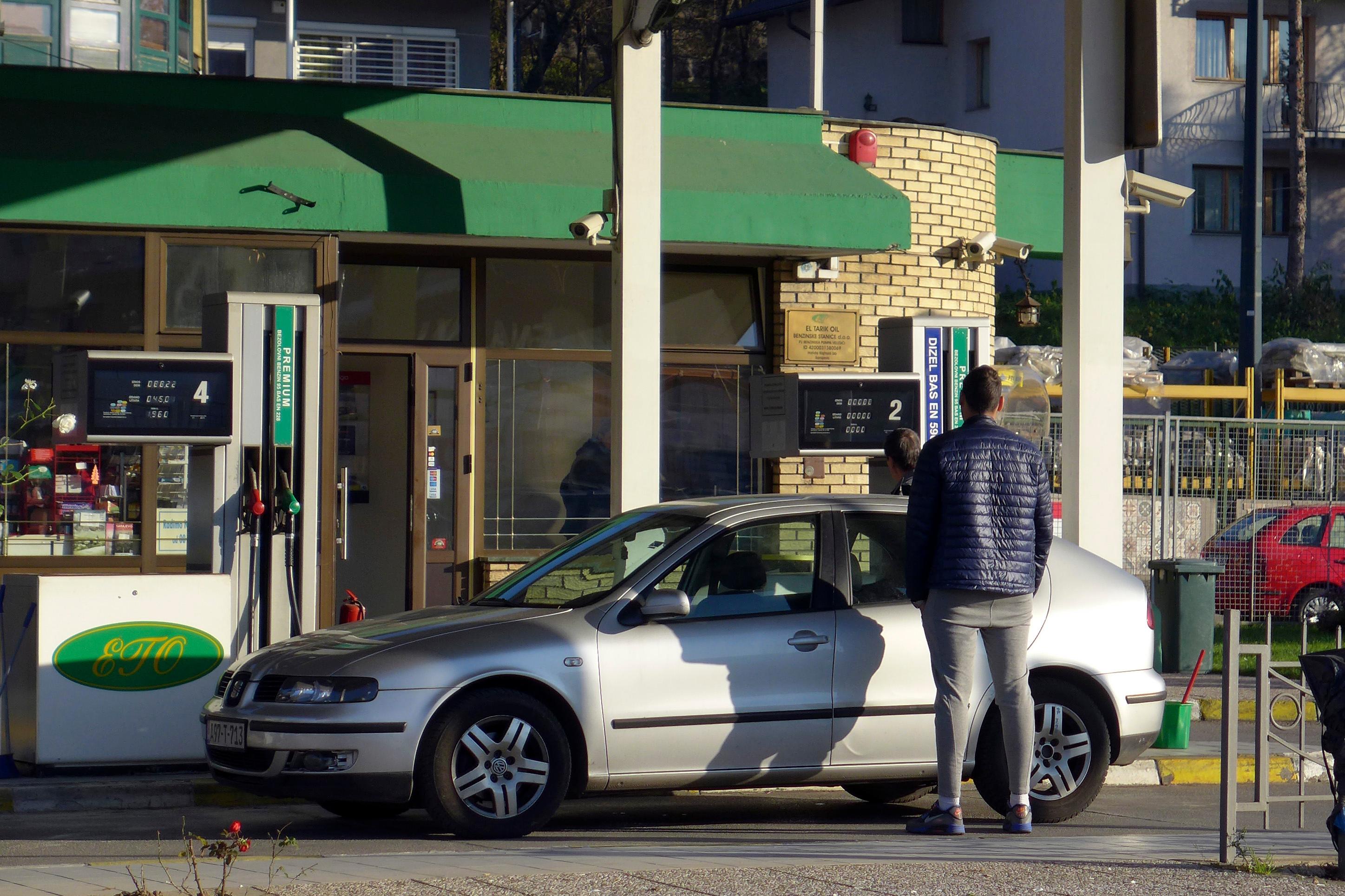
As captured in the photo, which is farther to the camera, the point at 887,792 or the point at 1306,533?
the point at 1306,533

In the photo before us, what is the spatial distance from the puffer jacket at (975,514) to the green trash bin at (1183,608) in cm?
562

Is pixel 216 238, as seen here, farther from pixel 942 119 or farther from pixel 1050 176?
pixel 942 119

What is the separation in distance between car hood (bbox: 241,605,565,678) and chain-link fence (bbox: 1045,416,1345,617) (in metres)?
9.39

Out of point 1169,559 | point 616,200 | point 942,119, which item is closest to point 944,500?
point 616,200

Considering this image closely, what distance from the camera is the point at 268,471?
968cm

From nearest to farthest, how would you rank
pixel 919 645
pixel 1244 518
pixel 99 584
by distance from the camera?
pixel 919 645 → pixel 99 584 → pixel 1244 518

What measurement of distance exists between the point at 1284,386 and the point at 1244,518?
7754 millimetres

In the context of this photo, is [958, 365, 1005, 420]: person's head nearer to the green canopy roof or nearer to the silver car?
the silver car

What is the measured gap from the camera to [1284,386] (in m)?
23.1

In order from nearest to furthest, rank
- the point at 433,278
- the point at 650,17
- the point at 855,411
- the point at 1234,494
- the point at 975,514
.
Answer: the point at 975,514, the point at 650,17, the point at 855,411, the point at 433,278, the point at 1234,494

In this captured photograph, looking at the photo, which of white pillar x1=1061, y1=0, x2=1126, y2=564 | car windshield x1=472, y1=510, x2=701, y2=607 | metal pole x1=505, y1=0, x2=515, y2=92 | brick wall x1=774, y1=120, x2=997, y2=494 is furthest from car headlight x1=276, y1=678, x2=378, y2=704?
metal pole x1=505, y1=0, x2=515, y2=92

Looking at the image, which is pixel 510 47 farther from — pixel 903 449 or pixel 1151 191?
pixel 903 449

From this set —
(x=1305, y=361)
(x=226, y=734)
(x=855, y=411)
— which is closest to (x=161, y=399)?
(x=226, y=734)

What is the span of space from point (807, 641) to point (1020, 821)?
1.20 meters
